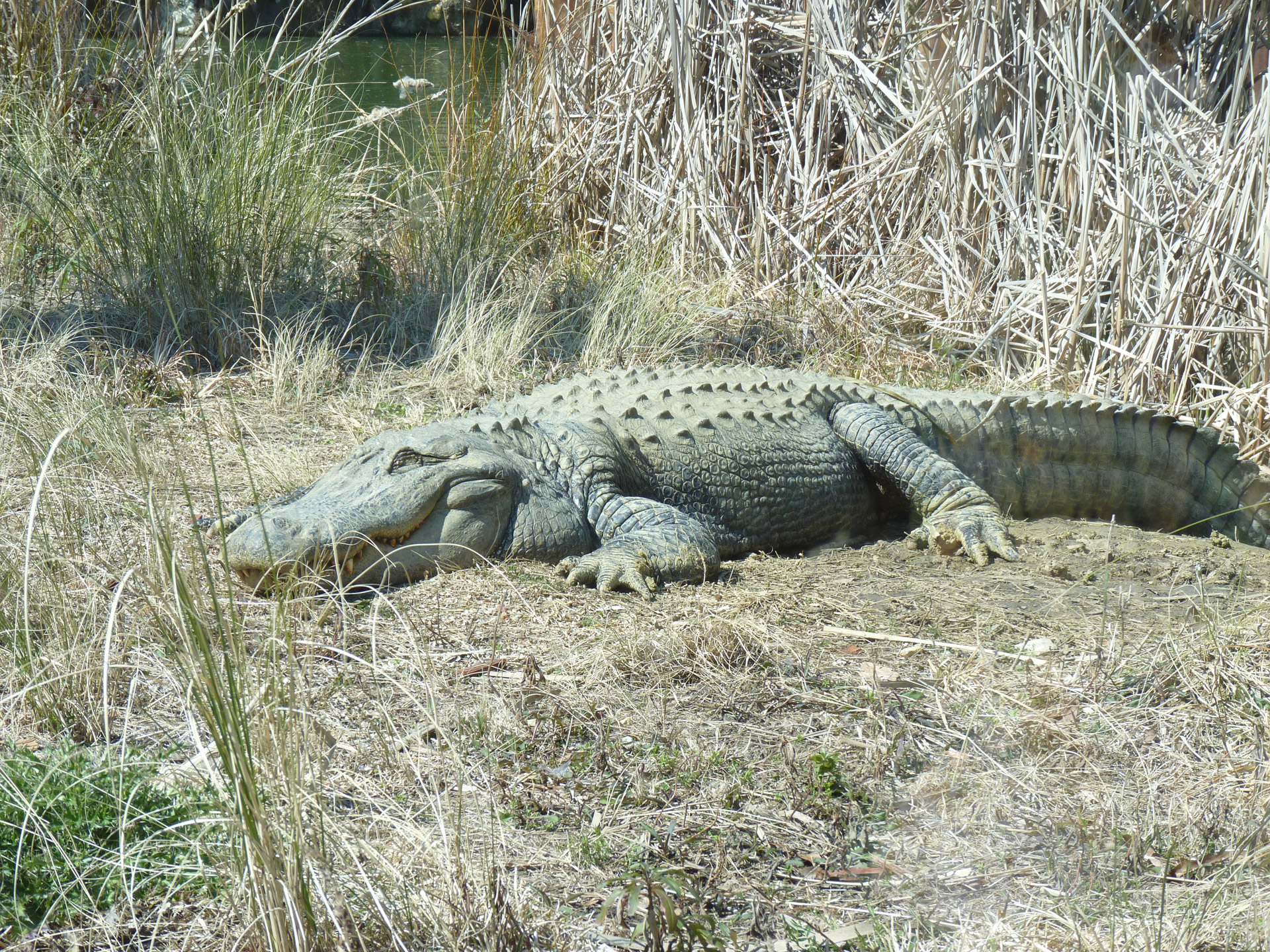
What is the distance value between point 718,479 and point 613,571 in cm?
90

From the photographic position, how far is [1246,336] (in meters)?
4.92

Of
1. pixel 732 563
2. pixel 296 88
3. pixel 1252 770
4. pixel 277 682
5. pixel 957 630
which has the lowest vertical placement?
pixel 732 563

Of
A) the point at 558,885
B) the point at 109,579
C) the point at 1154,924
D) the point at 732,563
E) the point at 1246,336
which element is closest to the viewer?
the point at 1154,924

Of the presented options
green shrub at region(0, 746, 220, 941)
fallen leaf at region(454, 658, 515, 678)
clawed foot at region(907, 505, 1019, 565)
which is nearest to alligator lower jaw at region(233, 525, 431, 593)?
fallen leaf at region(454, 658, 515, 678)

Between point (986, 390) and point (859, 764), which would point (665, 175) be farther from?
point (859, 764)

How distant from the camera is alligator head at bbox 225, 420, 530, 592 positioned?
11.5 ft

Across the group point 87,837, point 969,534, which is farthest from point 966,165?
point 87,837

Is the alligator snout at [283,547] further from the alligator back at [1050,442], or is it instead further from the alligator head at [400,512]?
the alligator back at [1050,442]

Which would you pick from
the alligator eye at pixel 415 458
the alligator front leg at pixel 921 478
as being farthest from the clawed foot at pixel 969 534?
the alligator eye at pixel 415 458

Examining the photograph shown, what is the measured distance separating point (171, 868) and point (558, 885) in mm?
704

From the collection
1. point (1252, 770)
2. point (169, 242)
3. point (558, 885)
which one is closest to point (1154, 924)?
point (1252, 770)

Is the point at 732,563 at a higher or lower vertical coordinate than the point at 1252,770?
lower

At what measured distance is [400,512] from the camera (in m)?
3.76

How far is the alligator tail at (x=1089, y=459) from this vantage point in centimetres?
490
